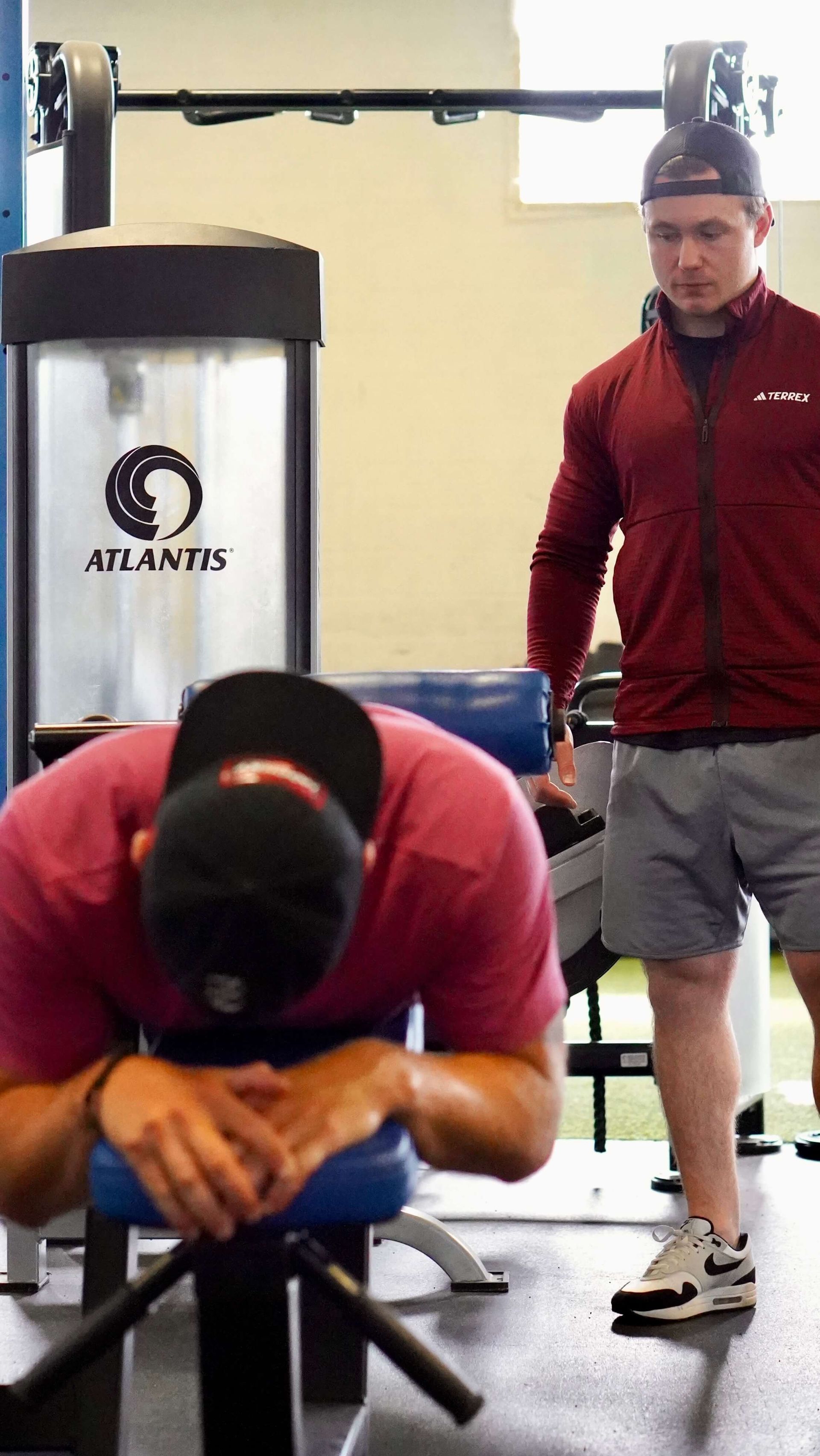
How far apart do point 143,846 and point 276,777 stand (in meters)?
0.11

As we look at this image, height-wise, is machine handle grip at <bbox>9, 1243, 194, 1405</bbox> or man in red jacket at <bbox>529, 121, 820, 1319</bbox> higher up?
man in red jacket at <bbox>529, 121, 820, 1319</bbox>

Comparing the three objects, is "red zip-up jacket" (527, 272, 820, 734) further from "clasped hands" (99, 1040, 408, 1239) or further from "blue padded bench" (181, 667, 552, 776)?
"clasped hands" (99, 1040, 408, 1239)

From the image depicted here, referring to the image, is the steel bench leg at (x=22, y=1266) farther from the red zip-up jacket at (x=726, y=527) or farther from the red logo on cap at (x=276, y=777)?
the red logo on cap at (x=276, y=777)

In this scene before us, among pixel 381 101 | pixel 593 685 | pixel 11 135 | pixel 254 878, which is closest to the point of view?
pixel 254 878

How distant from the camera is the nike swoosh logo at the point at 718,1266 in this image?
2002 millimetres

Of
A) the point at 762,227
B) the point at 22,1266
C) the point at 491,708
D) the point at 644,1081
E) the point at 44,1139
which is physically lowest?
the point at 644,1081

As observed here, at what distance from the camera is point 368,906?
3.28 ft

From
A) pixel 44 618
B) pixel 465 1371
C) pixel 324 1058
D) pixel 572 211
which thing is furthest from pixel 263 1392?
pixel 572 211

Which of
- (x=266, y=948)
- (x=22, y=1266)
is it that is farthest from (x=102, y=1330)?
(x=22, y=1266)

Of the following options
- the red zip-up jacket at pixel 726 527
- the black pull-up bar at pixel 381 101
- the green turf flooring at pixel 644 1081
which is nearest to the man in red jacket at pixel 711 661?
the red zip-up jacket at pixel 726 527

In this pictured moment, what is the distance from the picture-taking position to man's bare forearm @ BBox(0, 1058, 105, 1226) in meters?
0.97

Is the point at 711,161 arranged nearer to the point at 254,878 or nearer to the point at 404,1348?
the point at 254,878

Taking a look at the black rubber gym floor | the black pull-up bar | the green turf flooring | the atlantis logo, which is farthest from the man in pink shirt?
the black pull-up bar

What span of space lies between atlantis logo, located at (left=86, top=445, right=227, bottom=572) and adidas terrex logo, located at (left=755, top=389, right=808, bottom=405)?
36.5 inches
